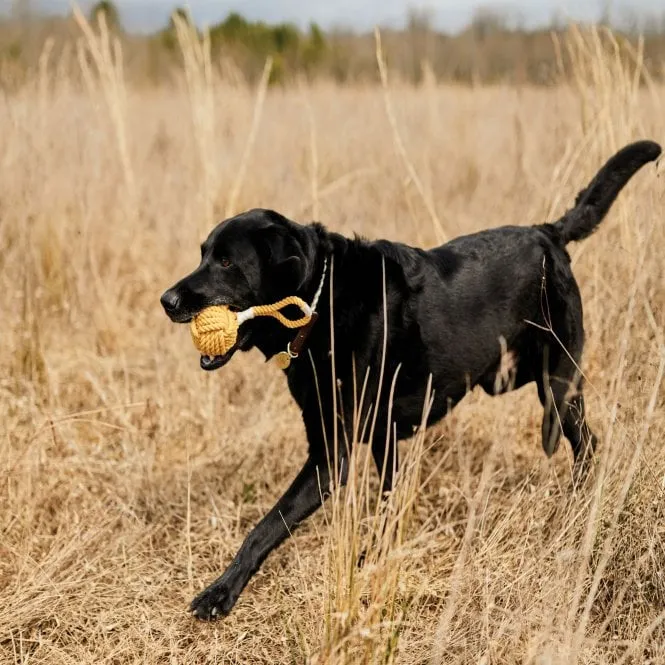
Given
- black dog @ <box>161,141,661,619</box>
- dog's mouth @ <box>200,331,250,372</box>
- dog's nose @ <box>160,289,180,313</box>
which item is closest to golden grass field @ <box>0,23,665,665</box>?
black dog @ <box>161,141,661,619</box>

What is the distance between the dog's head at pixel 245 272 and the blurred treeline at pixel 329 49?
2061 mm

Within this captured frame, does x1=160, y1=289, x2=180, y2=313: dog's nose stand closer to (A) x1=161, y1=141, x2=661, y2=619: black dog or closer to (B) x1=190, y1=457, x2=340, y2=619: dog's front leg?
(A) x1=161, y1=141, x2=661, y2=619: black dog

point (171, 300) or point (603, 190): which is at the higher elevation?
point (603, 190)

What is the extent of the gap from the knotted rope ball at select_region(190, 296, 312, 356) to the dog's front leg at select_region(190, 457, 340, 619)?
0.46 m

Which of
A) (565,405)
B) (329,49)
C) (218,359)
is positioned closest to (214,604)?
(218,359)

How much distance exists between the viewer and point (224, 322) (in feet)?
8.83

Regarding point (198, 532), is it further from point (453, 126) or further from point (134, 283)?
point (453, 126)

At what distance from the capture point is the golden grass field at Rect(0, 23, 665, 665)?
2211 millimetres

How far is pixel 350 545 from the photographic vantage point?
2.11 metres

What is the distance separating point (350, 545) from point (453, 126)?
261 inches

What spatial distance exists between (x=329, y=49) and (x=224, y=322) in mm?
15887

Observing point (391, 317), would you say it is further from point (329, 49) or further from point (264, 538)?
point (329, 49)

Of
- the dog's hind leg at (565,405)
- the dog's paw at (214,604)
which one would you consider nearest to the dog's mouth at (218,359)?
the dog's paw at (214,604)

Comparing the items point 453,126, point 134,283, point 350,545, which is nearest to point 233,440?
point 350,545
